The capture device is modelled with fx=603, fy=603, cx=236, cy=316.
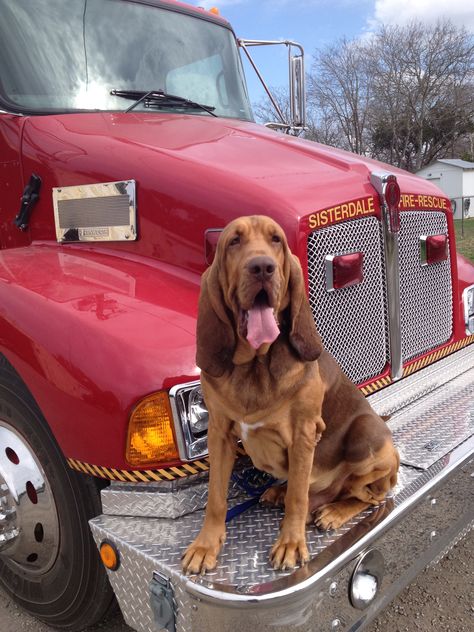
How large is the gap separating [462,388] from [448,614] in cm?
102

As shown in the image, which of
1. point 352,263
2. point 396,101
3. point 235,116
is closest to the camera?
point 352,263

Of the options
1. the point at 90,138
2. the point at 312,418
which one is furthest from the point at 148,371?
the point at 90,138

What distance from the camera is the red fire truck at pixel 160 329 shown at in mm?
1910

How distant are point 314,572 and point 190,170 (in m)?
1.61

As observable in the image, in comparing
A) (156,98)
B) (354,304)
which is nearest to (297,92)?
(156,98)

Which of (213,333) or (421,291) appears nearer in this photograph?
(213,333)

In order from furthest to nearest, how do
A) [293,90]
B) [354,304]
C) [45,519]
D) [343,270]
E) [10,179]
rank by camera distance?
[293,90] < [10,179] < [354,304] < [343,270] < [45,519]

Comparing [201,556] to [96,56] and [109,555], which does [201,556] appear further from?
[96,56]

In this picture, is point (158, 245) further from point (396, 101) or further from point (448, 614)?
point (396, 101)

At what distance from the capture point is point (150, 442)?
196 centimetres

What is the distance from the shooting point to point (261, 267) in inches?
63.6

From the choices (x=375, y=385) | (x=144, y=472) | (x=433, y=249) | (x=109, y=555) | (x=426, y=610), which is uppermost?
(x=433, y=249)

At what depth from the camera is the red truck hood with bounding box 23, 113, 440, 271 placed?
93.8 inches

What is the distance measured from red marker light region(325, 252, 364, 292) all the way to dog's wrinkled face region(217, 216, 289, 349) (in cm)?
66
